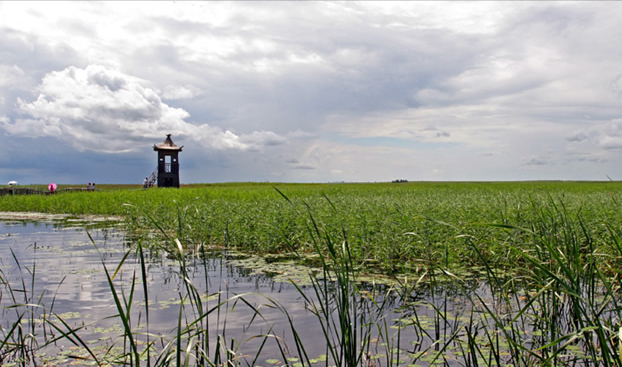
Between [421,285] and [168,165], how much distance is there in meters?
51.4

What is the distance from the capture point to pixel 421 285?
26.4 feet

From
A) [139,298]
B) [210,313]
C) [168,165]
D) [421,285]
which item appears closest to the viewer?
[210,313]

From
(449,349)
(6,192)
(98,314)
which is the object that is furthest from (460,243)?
(6,192)

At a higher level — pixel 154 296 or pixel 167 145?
pixel 167 145

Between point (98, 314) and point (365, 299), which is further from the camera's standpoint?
point (365, 299)

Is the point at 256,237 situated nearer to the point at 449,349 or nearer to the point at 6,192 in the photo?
the point at 449,349

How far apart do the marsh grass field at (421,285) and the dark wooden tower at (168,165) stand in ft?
128

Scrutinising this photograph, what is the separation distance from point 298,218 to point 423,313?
21.5 feet

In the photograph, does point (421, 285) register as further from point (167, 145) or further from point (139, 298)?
point (167, 145)

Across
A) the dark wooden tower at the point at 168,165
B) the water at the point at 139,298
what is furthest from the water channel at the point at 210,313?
the dark wooden tower at the point at 168,165

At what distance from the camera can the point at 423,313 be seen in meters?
6.39

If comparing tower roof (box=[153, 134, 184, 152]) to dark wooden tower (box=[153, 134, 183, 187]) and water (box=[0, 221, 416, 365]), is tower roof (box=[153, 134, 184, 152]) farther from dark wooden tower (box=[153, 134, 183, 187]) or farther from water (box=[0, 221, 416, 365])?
water (box=[0, 221, 416, 365])

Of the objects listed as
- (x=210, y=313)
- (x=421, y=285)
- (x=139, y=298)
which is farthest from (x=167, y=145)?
(x=210, y=313)

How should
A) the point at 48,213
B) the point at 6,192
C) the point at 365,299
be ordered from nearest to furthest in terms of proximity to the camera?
the point at 365,299
the point at 48,213
the point at 6,192
